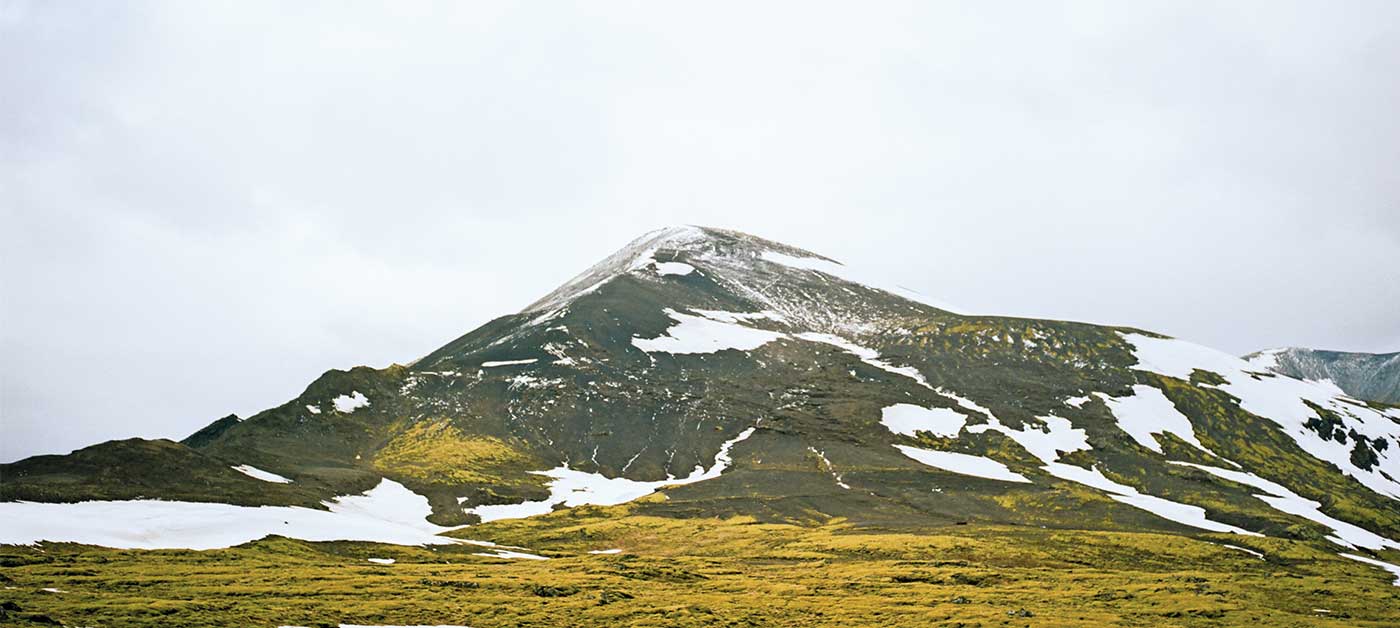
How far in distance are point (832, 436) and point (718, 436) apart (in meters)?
24.6

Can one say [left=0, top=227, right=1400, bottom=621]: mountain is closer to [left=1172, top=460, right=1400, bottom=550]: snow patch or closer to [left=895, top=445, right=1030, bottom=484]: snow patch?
[left=1172, top=460, right=1400, bottom=550]: snow patch

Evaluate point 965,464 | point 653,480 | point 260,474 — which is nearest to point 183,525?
point 260,474

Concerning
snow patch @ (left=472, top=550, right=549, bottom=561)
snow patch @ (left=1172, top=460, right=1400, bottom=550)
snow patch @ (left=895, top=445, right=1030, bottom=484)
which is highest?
snow patch @ (left=895, top=445, right=1030, bottom=484)

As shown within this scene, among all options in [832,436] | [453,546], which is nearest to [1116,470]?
[832,436]

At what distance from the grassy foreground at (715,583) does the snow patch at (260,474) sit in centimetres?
3183

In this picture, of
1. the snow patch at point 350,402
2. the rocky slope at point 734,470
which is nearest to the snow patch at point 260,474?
the rocky slope at point 734,470

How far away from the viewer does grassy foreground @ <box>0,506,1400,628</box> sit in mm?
62656

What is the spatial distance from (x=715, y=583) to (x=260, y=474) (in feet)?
269

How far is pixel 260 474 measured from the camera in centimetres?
13188

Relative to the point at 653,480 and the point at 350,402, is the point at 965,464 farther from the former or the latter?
the point at 350,402

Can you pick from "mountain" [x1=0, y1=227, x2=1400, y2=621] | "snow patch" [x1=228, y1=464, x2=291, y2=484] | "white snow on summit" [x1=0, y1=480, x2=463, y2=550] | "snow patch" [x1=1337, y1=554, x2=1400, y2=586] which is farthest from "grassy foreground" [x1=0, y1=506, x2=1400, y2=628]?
"snow patch" [x1=228, y1=464, x2=291, y2=484]

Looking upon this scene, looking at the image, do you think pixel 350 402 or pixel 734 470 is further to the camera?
pixel 350 402

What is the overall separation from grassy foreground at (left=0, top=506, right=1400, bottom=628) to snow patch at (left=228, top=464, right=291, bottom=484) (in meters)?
31.8

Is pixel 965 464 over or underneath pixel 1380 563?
over
